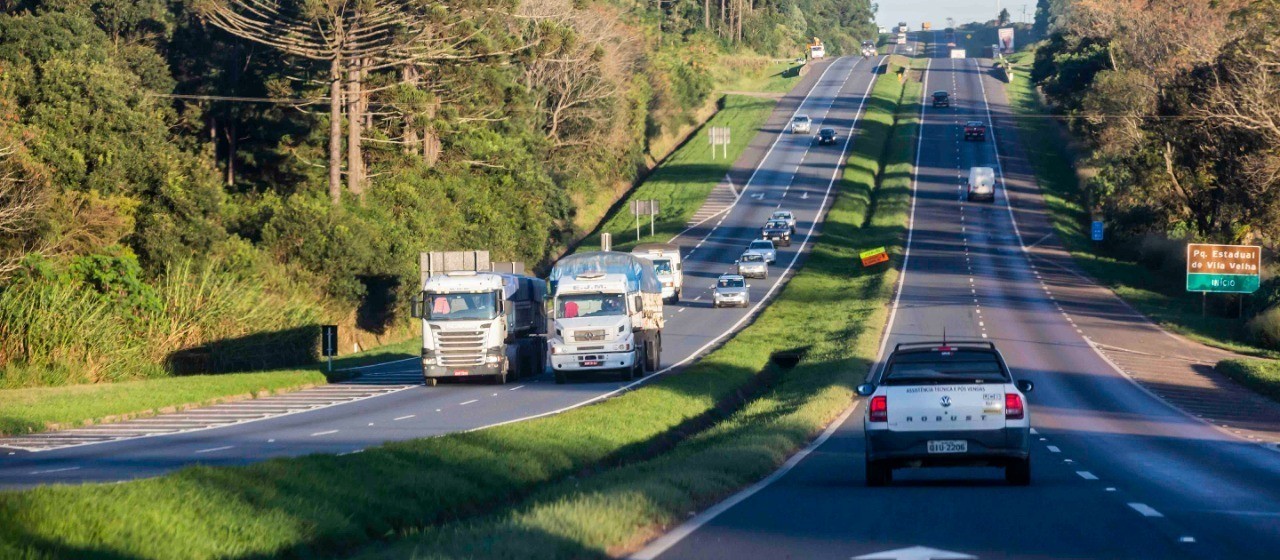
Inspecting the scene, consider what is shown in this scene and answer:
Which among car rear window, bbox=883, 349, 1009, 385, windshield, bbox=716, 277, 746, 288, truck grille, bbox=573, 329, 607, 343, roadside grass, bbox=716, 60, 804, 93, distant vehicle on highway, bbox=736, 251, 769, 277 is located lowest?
truck grille, bbox=573, 329, 607, 343

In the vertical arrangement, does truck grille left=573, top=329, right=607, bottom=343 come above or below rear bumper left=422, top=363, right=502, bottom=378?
above

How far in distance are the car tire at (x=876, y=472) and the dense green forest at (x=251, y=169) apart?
78.4 ft

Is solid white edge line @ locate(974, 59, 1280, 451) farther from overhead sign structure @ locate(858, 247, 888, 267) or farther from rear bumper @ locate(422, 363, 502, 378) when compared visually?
rear bumper @ locate(422, 363, 502, 378)

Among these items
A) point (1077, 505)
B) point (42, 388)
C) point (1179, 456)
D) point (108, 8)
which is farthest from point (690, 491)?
point (108, 8)

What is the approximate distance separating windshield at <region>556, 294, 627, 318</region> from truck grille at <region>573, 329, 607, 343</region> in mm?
433

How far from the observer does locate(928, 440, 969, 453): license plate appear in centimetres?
1556

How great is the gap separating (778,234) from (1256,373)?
150 feet

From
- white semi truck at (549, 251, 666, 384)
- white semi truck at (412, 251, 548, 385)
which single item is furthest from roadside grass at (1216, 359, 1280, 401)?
white semi truck at (412, 251, 548, 385)

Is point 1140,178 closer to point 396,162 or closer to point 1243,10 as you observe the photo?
point 1243,10

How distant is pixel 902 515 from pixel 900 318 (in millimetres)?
41853

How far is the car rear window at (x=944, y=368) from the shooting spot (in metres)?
16.0

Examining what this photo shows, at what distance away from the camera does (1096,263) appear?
73.7 m

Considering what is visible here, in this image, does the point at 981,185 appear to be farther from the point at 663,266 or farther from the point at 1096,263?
the point at 663,266

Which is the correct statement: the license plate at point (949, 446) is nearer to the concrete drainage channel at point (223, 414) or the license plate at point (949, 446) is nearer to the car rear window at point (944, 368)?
the car rear window at point (944, 368)
